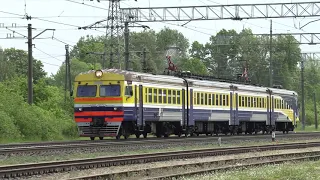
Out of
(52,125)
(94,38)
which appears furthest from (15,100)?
(94,38)

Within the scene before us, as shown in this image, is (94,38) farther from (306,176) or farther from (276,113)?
(306,176)

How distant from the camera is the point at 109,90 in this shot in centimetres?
3319

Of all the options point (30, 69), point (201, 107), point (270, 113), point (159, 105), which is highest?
point (30, 69)

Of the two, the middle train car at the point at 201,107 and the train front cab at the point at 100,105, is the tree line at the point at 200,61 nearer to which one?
the middle train car at the point at 201,107

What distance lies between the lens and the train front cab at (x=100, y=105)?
107 ft

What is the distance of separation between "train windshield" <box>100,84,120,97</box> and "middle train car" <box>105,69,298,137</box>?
0.47 metres

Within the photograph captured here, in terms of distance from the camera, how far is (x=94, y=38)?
15112cm

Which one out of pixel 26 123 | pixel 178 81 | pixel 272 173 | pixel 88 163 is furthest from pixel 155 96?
pixel 272 173

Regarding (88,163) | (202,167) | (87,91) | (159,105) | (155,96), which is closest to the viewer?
(88,163)

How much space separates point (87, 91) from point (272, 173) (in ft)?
52.5

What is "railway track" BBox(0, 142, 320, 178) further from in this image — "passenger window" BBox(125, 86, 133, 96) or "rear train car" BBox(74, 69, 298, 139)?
"rear train car" BBox(74, 69, 298, 139)

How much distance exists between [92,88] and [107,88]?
78 cm

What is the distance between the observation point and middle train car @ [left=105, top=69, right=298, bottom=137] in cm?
3366

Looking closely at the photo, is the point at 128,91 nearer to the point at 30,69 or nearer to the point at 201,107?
the point at 201,107
